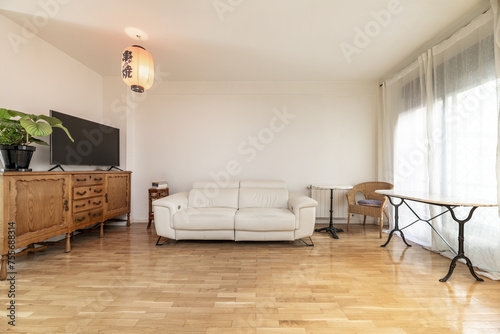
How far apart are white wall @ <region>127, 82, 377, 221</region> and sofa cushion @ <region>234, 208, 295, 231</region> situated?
3.97 feet

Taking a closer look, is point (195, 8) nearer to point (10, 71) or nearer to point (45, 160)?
point (10, 71)

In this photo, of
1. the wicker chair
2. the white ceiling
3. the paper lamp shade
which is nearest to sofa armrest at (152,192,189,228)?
the paper lamp shade

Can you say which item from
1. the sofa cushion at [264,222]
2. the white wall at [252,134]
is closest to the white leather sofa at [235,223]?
the sofa cushion at [264,222]

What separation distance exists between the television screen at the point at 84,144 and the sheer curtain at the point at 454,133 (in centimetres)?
461

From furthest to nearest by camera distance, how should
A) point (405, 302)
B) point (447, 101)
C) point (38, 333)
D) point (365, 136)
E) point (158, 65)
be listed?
point (365, 136), point (158, 65), point (447, 101), point (405, 302), point (38, 333)

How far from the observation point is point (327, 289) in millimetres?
1686

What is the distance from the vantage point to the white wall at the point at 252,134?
12.4 feet

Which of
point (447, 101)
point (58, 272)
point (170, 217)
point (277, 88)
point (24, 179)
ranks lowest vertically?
point (58, 272)

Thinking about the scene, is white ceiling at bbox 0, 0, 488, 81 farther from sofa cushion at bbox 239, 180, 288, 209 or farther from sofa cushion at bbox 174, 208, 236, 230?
sofa cushion at bbox 174, 208, 236, 230

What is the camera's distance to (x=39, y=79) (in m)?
2.64

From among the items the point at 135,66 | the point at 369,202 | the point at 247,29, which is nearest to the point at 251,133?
the point at 247,29

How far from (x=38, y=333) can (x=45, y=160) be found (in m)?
2.32

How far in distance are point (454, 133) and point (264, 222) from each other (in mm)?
2359

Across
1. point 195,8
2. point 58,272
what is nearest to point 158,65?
point 195,8
